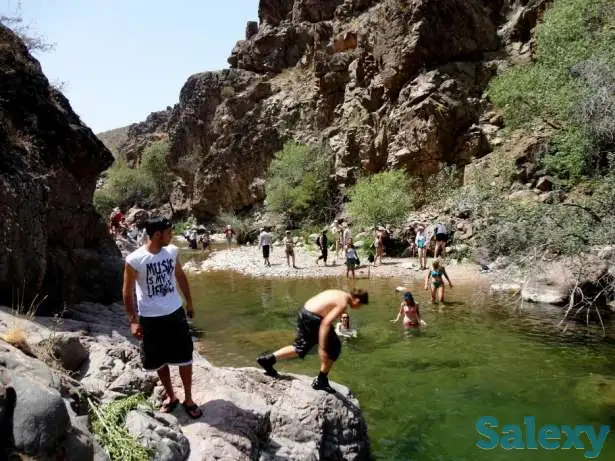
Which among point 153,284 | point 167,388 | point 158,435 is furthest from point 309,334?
point 158,435

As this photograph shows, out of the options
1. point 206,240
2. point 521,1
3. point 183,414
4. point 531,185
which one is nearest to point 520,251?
point 183,414

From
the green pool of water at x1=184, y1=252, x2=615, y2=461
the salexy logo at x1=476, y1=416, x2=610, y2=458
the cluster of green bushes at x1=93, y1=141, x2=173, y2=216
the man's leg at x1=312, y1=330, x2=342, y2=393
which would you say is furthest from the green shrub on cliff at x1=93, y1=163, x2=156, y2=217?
the man's leg at x1=312, y1=330, x2=342, y2=393

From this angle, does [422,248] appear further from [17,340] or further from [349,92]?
[349,92]

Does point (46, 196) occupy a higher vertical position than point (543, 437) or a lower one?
higher

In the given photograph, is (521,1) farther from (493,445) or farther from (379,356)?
(493,445)

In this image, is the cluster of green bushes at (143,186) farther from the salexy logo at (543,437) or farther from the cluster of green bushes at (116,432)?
the cluster of green bushes at (116,432)

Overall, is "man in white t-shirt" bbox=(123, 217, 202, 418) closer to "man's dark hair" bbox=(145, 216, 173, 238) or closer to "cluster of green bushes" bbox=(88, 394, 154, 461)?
"man's dark hair" bbox=(145, 216, 173, 238)

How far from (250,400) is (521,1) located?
141ft

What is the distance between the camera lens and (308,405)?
6406 millimetres

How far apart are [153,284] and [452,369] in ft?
26.2

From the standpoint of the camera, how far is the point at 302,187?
44438 mm

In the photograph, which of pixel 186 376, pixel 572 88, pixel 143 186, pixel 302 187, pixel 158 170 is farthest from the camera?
pixel 143 186

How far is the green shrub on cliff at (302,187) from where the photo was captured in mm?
43938

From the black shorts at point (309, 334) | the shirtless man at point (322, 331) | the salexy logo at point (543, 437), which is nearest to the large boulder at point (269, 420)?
the shirtless man at point (322, 331)
